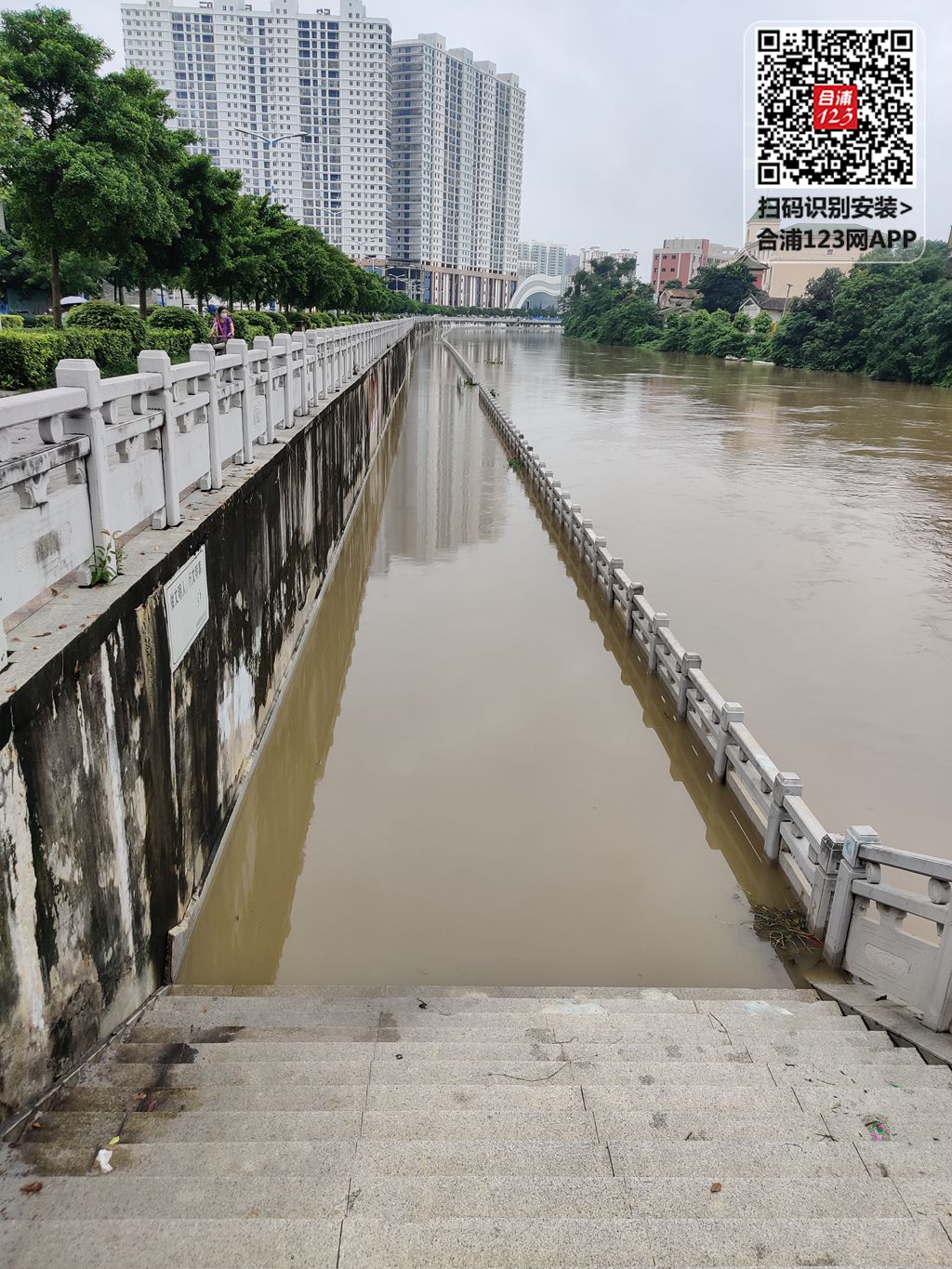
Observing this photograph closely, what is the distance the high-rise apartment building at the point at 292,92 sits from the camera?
13312 centimetres

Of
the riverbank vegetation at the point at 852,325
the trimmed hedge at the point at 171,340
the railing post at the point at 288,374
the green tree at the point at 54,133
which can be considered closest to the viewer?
the railing post at the point at 288,374

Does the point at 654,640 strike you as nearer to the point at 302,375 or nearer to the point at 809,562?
the point at 302,375

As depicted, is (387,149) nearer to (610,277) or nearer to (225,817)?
(610,277)

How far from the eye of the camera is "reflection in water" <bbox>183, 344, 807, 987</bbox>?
583cm

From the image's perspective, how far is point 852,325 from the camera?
59.3 meters

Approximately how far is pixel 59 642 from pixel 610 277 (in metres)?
118

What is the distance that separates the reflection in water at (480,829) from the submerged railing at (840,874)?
1.01 ft

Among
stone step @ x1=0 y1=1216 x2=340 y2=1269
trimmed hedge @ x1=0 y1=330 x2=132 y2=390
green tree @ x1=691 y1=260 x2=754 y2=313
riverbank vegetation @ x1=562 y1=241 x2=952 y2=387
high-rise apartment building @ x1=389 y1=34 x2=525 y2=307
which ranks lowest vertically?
stone step @ x1=0 y1=1216 x2=340 y2=1269

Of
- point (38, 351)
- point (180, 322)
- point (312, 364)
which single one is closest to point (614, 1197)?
point (38, 351)

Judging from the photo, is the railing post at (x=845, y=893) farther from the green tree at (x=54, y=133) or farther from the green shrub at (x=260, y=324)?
the green shrub at (x=260, y=324)

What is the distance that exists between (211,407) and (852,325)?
61508 mm

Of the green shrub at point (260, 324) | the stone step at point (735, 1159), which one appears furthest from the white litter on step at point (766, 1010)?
the green shrub at point (260, 324)

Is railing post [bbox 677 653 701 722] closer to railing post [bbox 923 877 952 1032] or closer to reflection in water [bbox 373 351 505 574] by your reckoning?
railing post [bbox 923 877 952 1032]

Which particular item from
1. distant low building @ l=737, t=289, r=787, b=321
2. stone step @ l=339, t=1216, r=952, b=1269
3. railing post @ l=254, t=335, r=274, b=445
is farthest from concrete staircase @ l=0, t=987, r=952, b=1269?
distant low building @ l=737, t=289, r=787, b=321
